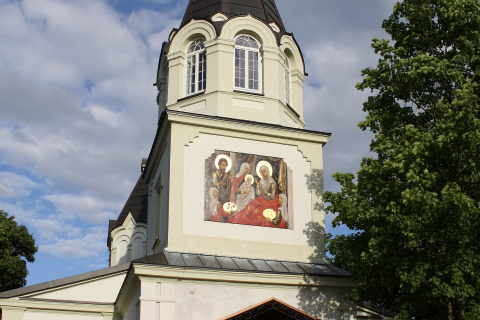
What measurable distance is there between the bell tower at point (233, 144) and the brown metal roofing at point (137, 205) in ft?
26.0

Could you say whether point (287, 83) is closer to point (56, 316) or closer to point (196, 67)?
point (196, 67)

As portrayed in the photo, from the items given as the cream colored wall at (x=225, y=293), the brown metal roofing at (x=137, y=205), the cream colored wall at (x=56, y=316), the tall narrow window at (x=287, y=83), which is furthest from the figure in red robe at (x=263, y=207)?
the brown metal roofing at (x=137, y=205)

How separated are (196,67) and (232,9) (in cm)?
224

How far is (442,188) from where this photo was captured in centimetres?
1371

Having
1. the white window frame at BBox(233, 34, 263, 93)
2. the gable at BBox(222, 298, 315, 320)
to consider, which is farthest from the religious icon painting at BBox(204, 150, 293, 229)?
the gable at BBox(222, 298, 315, 320)

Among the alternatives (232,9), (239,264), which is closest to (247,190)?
(239,264)

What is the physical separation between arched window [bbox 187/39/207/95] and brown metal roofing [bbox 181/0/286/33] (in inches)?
34.4

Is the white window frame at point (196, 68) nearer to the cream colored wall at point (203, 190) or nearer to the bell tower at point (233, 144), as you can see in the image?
the bell tower at point (233, 144)

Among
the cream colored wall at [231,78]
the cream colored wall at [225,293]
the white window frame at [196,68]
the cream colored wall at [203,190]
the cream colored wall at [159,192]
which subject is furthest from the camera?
the white window frame at [196,68]

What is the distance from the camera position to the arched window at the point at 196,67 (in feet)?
62.4

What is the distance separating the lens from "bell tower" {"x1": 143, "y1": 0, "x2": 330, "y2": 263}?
16688 mm

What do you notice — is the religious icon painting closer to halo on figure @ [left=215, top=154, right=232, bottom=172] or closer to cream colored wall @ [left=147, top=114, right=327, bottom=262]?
halo on figure @ [left=215, top=154, right=232, bottom=172]

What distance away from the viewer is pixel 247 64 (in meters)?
19.1

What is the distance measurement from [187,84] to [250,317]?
24.7ft
